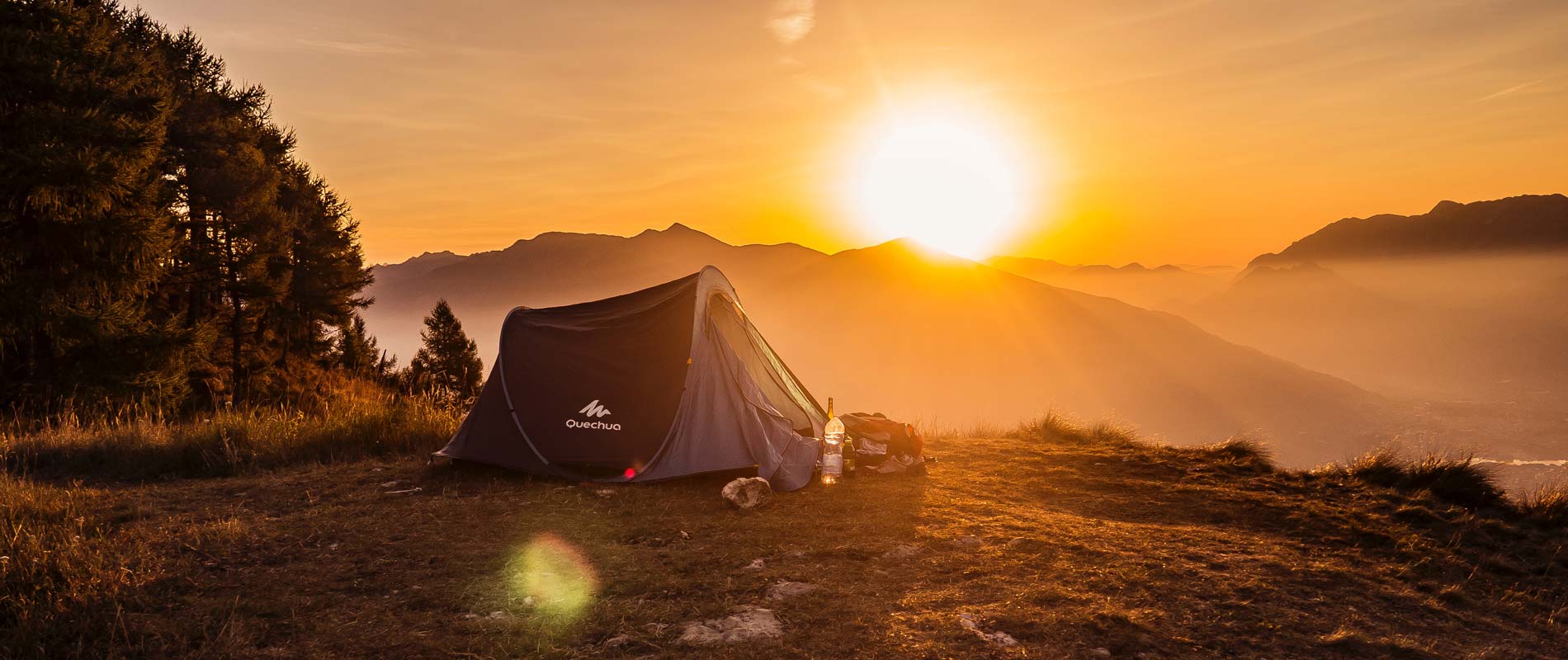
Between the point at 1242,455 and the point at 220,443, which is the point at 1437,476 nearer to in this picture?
the point at 1242,455

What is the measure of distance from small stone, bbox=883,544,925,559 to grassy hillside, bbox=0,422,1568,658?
0.02m

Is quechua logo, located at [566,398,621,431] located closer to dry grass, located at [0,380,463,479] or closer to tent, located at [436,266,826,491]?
tent, located at [436,266,826,491]

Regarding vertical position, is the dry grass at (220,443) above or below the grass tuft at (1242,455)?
above

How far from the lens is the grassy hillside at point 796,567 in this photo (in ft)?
12.4

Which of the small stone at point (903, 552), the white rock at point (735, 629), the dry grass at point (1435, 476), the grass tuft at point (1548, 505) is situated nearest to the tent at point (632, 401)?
the small stone at point (903, 552)

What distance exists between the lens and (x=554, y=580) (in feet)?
15.3

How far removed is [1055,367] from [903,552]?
150m

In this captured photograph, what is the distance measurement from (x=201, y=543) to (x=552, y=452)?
125 inches

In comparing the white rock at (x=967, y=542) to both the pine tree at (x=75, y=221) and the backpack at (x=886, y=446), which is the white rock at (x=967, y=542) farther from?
the pine tree at (x=75, y=221)

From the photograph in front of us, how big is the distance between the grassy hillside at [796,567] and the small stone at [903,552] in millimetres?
20

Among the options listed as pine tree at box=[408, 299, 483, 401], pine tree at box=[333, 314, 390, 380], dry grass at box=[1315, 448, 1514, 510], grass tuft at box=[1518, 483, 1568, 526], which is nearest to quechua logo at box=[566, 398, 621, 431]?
dry grass at box=[1315, 448, 1514, 510]

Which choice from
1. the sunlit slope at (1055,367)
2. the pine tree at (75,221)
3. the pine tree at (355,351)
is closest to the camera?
the pine tree at (75,221)

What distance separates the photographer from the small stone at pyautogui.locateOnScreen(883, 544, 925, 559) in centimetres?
518

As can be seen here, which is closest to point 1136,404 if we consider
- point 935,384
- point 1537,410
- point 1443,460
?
point 935,384
